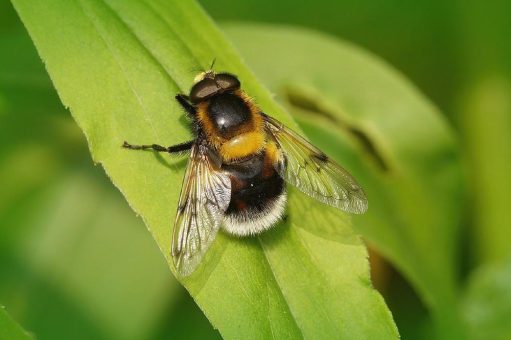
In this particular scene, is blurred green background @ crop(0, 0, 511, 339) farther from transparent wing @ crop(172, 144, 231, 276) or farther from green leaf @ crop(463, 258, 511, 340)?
transparent wing @ crop(172, 144, 231, 276)

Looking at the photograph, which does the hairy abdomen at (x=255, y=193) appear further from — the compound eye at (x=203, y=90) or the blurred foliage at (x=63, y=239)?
the blurred foliage at (x=63, y=239)

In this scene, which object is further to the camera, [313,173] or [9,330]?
[313,173]

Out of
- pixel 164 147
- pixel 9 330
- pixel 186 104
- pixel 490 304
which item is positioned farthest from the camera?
pixel 490 304

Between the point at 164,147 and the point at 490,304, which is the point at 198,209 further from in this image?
the point at 490,304

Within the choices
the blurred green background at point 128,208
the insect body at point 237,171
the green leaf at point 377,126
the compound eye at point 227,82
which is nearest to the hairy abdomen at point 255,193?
the insect body at point 237,171

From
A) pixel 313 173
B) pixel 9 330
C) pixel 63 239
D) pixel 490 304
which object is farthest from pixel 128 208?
pixel 9 330

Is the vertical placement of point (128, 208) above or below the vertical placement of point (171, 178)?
below

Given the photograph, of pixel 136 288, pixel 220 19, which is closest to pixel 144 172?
pixel 136 288

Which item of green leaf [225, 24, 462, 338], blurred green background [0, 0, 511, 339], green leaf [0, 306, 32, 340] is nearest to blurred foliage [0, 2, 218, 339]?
blurred green background [0, 0, 511, 339]
